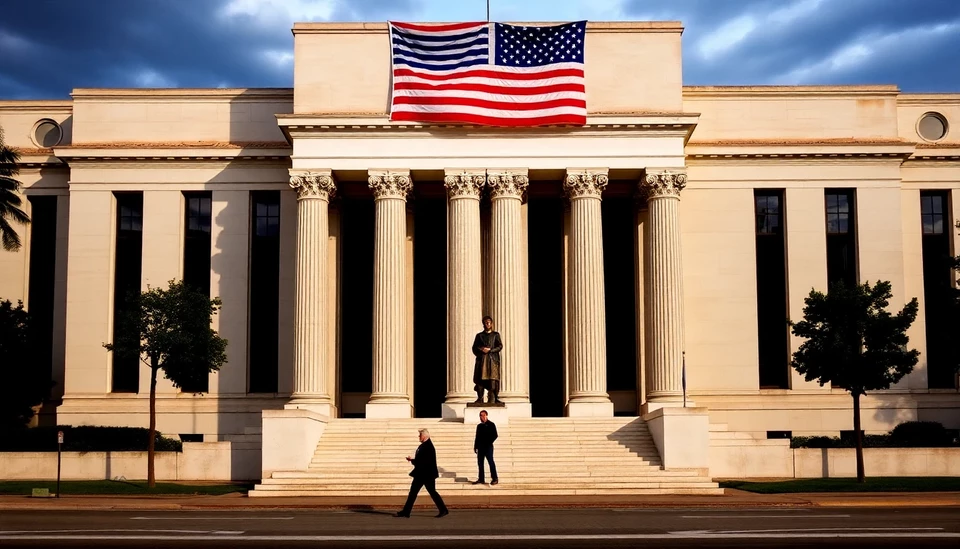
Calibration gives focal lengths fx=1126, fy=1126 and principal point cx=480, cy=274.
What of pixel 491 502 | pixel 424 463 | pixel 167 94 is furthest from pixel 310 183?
pixel 424 463

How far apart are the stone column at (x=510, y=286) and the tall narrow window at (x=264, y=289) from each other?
1119cm

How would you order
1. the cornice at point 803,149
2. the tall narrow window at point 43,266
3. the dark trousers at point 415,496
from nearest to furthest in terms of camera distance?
1. the dark trousers at point 415,496
2. the cornice at point 803,149
3. the tall narrow window at point 43,266

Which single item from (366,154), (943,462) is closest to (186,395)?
(366,154)

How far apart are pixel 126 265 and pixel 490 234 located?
56.9 feet

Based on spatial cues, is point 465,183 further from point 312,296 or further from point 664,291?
point 664,291

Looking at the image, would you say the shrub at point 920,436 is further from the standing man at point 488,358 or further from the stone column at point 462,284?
the stone column at point 462,284

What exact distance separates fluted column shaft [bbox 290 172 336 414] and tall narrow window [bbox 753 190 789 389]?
19.3 meters

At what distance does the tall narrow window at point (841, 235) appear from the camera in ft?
164

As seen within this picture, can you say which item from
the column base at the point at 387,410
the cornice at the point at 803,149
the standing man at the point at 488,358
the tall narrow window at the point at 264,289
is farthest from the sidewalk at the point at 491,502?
the cornice at the point at 803,149

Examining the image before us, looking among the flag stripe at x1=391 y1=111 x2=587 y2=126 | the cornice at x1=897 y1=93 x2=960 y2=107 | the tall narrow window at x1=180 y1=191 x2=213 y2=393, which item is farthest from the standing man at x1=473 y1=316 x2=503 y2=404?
the cornice at x1=897 y1=93 x2=960 y2=107

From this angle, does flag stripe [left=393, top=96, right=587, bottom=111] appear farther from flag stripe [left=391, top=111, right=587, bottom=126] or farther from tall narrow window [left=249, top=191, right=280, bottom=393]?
tall narrow window [left=249, top=191, right=280, bottom=393]

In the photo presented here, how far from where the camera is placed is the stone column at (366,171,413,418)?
4375cm

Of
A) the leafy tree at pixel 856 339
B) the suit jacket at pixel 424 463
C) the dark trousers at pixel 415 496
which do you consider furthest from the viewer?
the leafy tree at pixel 856 339

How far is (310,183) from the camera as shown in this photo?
45031 millimetres
